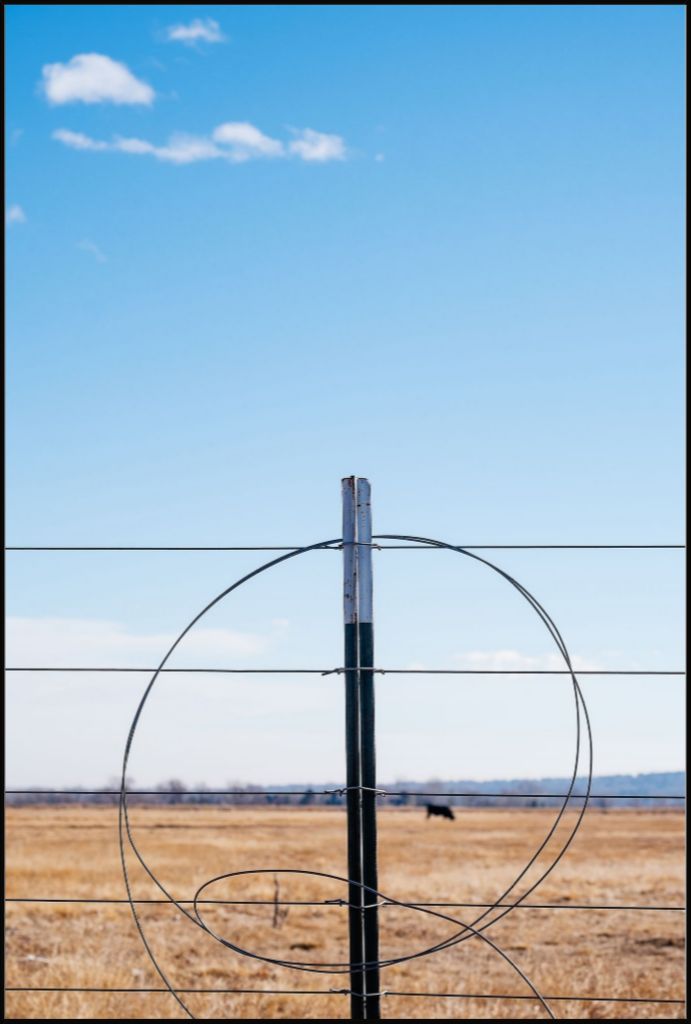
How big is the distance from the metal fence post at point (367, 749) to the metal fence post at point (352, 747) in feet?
0.05

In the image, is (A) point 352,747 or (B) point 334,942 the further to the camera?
(B) point 334,942

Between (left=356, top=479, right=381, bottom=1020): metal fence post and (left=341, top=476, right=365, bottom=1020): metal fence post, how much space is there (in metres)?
0.01

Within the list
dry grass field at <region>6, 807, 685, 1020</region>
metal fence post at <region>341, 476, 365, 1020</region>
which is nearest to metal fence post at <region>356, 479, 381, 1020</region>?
metal fence post at <region>341, 476, 365, 1020</region>

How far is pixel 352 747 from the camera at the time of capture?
124 inches

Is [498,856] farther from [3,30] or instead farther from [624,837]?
[3,30]

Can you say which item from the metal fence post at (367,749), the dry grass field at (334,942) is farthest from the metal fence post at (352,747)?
the dry grass field at (334,942)

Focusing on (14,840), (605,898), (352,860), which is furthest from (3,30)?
(14,840)

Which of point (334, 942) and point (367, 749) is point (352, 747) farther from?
point (334, 942)

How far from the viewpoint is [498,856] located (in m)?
42.5

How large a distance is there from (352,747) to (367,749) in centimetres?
5

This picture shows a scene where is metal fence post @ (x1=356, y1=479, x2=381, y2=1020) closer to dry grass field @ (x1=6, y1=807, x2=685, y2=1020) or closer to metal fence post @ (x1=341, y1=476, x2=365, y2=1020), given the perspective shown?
metal fence post @ (x1=341, y1=476, x2=365, y2=1020)

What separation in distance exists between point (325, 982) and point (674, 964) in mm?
5226

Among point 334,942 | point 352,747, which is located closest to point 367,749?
point 352,747

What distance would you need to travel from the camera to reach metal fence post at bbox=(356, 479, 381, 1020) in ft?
10.1
